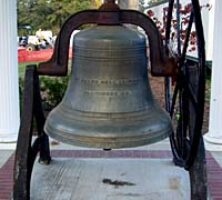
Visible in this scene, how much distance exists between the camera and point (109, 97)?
2549mm

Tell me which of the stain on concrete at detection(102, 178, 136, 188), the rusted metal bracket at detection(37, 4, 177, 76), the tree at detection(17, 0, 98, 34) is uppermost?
the tree at detection(17, 0, 98, 34)

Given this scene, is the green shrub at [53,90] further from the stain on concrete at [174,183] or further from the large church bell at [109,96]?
the large church bell at [109,96]

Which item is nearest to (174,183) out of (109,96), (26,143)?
(26,143)

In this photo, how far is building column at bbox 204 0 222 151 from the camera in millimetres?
4734

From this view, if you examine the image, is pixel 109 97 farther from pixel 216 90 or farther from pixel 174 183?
pixel 216 90

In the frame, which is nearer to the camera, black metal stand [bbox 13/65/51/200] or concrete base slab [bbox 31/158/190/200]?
black metal stand [bbox 13/65/51/200]

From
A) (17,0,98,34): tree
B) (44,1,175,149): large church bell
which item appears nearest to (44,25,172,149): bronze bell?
(44,1,175,149): large church bell

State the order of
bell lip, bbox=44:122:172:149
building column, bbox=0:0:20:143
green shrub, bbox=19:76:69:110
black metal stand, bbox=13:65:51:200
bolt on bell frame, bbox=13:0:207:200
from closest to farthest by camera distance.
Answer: bell lip, bbox=44:122:172:149
bolt on bell frame, bbox=13:0:207:200
black metal stand, bbox=13:65:51:200
building column, bbox=0:0:20:143
green shrub, bbox=19:76:69:110

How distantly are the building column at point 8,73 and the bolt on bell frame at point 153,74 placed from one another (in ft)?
4.02

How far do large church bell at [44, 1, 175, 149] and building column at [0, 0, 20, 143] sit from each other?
2.23 metres

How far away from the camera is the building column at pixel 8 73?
471cm

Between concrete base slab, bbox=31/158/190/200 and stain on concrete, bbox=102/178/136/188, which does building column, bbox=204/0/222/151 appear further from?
stain on concrete, bbox=102/178/136/188

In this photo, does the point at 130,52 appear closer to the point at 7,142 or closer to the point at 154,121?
the point at 154,121

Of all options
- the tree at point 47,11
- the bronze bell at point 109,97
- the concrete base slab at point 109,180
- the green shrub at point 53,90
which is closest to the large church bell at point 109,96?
the bronze bell at point 109,97
